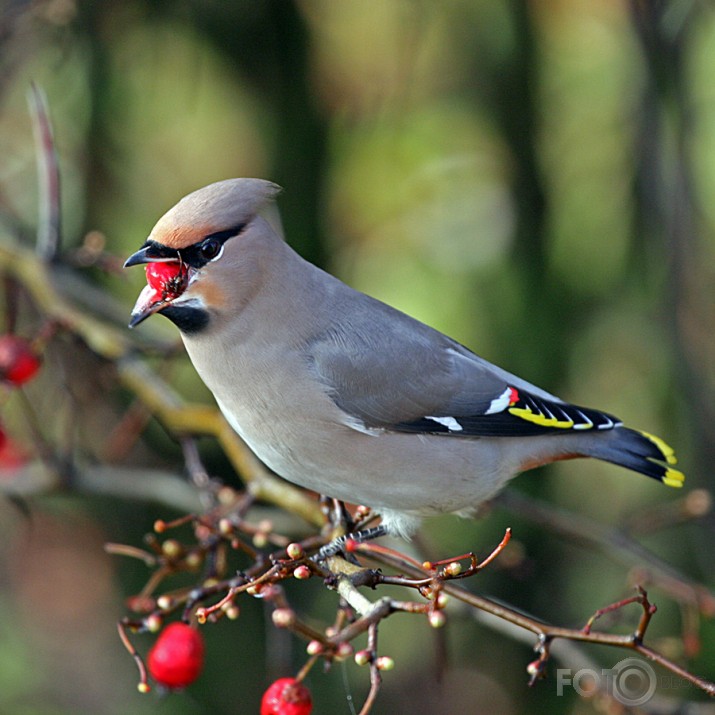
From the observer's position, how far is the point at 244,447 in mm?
2963

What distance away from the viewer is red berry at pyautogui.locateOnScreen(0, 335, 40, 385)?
289cm

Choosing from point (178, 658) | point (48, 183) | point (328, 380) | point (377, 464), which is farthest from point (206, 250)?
point (178, 658)

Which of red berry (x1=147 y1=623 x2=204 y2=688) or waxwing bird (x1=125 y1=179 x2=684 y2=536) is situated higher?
waxwing bird (x1=125 y1=179 x2=684 y2=536)

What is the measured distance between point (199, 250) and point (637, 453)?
140cm

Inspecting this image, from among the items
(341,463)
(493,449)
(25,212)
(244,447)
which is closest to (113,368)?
(244,447)

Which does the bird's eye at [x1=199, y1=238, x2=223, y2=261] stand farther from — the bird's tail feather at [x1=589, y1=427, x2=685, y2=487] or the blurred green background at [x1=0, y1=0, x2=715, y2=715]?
the blurred green background at [x1=0, y1=0, x2=715, y2=715]

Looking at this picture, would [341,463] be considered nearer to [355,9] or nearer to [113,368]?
[113,368]

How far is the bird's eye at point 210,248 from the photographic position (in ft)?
8.02

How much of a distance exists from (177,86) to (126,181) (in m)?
0.43

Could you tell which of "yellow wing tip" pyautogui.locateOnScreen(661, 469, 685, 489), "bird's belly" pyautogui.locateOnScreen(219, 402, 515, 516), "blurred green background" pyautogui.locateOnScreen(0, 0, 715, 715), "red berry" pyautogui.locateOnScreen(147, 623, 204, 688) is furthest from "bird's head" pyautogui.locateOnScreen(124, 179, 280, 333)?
"blurred green background" pyautogui.locateOnScreen(0, 0, 715, 715)

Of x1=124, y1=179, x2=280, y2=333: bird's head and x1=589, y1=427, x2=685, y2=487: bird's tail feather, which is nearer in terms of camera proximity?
x1=124, y1=179, x2=280, y2=333: bird's head

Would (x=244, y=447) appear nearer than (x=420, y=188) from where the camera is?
Yes

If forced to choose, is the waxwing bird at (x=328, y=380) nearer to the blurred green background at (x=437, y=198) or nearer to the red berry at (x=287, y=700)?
the red berry at (x=287, y=700)

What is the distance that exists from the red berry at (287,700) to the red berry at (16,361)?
124cm
